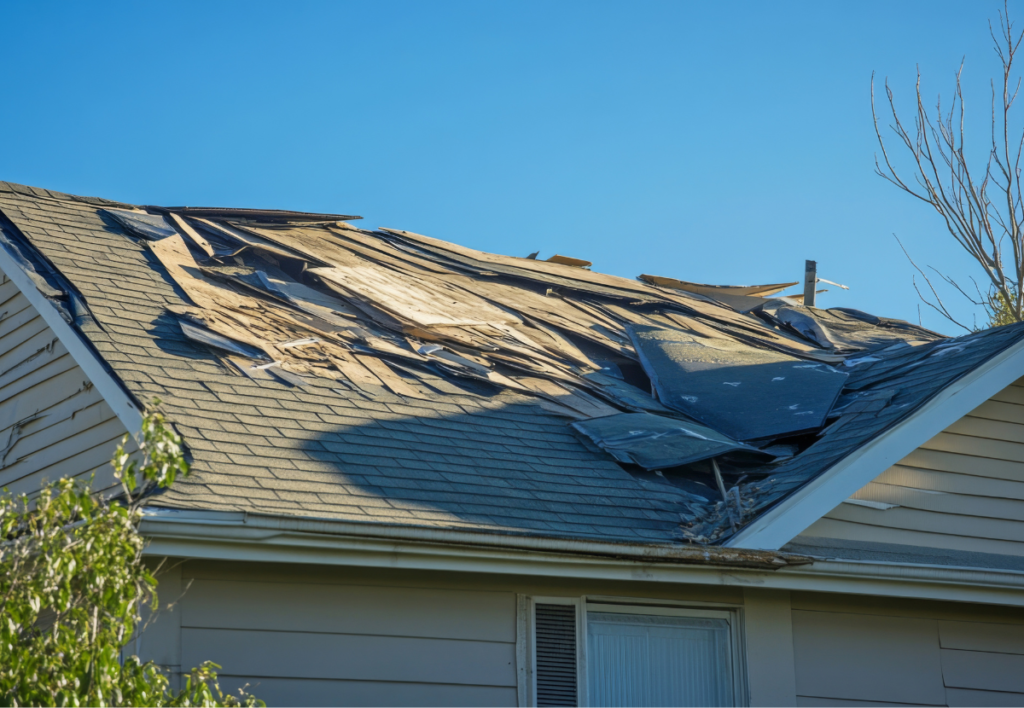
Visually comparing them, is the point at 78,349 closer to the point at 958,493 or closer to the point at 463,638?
the point at 463,638

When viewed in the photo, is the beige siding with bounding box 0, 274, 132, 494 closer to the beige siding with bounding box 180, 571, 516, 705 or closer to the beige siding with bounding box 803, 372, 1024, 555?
the beige siding with bounding box 180, 571, 516, 705

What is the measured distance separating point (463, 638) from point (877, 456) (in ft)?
9.34

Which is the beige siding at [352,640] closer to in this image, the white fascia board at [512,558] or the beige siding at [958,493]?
the white fascia board at [512,558]

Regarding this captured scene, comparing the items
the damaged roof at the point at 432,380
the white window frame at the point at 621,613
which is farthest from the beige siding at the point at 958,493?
the white window frame at the point at 621,613

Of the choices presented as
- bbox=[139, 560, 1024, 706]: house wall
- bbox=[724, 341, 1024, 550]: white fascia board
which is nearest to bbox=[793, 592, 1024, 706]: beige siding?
bbox=[139, 560, 1024, 706]: house wall

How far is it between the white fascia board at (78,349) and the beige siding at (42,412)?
0.17 m

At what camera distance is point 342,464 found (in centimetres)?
611

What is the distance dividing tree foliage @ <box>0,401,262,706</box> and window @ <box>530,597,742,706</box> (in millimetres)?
2328

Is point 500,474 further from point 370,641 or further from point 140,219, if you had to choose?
point 140,219

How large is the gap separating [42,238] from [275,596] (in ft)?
13.6

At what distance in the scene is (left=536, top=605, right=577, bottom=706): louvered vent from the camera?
589 cm

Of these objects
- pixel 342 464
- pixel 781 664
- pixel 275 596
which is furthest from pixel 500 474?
pixel 781 664

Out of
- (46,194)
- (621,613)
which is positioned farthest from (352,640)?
(46,194)

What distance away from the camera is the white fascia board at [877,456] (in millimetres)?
6090
